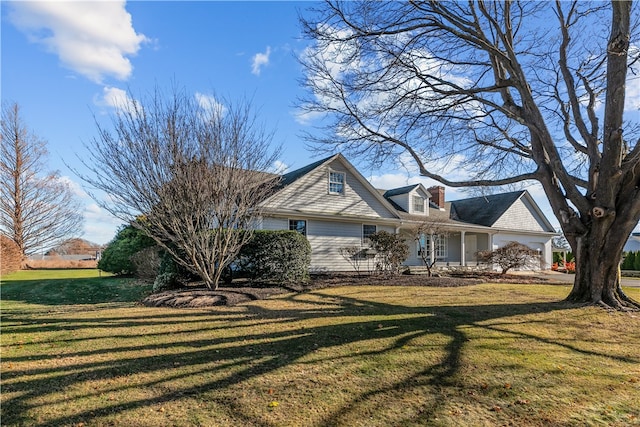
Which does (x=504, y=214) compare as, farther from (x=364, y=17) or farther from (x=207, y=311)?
(x=207, y=311)

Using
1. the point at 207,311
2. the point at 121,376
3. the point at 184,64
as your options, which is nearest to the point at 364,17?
the point at 184,64

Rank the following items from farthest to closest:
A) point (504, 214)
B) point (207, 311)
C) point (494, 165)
A: 1. point (504, 214)
2. point (494, 165)
3. point (207, 311)

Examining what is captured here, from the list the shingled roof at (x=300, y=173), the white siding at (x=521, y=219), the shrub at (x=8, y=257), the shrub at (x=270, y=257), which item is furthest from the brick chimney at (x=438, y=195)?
the shrub at (x=8, y=257)

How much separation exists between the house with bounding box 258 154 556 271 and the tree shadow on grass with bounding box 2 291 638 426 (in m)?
8.30

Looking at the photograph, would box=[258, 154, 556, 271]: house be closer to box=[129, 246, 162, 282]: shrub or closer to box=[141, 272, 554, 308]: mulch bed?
box=[141, 272, 554, 308]: mulch bed

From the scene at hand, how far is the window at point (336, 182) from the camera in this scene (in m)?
19.1

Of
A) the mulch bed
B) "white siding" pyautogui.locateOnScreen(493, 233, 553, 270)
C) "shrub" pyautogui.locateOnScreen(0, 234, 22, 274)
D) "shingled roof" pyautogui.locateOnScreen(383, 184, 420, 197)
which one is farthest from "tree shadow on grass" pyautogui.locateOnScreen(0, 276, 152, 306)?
"white siding" pyautogui.locateOnScreen(493, 233, 553, 270)

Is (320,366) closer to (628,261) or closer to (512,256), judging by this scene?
(512,256)

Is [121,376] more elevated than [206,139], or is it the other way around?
[206,139]

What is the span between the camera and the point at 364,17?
10211 millimetres

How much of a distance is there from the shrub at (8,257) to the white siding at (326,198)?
15293mm

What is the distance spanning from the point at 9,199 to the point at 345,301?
28.8 metres

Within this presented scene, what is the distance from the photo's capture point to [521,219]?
27984 millimetres

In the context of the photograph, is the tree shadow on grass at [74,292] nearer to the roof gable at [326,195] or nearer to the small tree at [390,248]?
the roof gable at [326,195]
